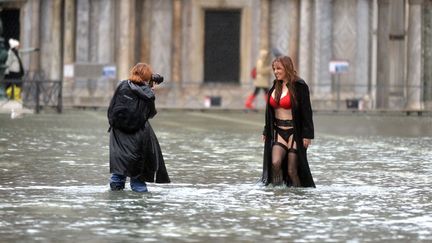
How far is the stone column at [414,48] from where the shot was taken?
45.7 meters

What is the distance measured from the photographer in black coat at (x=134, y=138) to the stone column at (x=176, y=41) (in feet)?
104

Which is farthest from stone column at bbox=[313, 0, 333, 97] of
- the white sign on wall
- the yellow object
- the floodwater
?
the floodwater

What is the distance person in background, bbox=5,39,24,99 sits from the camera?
35.7 meters

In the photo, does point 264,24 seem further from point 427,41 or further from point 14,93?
point 14,93

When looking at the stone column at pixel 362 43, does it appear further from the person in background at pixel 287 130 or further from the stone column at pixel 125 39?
the person in background at pixel 287 130

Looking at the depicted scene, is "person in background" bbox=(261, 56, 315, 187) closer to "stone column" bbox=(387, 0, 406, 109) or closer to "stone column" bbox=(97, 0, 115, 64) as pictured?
"stone column" bbox=(97, 0, 115, 64)

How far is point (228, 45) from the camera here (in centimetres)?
4594

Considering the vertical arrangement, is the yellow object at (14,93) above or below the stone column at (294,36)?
below

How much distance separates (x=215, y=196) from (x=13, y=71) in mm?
23692

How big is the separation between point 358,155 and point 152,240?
10.7 m

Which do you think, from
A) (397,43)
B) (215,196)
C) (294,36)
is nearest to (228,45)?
(294,36)

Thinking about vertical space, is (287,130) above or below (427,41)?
below

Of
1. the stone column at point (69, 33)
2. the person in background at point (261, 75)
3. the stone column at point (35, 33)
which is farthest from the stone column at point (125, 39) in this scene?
the person in background at point (261, 75)

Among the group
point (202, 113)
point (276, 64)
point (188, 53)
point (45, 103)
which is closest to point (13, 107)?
point (45, 103)
